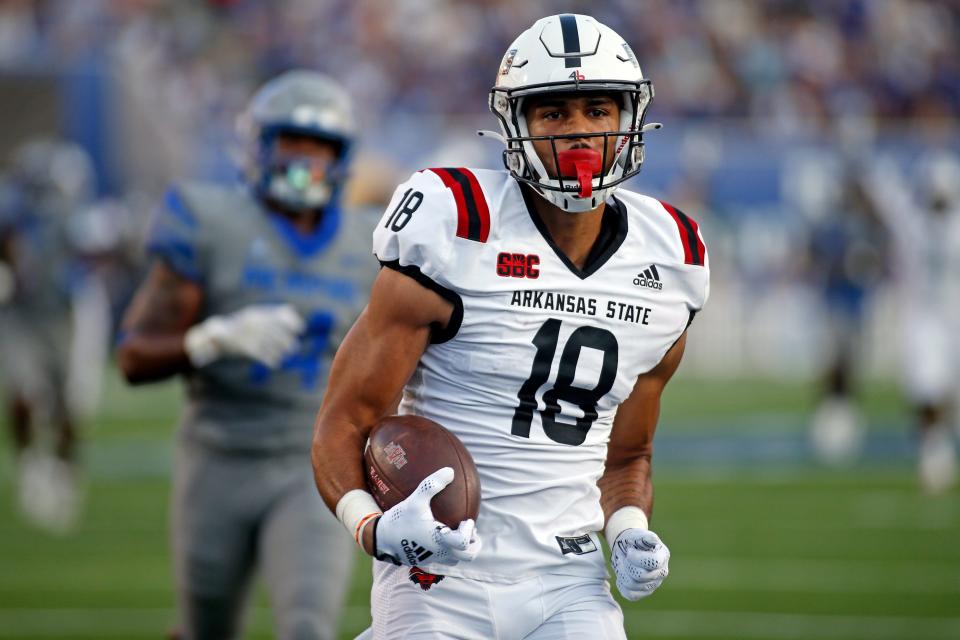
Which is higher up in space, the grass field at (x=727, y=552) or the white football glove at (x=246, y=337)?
the white football glove at (x=246, y=337)

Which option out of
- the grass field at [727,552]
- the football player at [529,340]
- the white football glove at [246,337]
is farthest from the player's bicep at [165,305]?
the grass field at [727,552]

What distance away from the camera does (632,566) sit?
9.58ft

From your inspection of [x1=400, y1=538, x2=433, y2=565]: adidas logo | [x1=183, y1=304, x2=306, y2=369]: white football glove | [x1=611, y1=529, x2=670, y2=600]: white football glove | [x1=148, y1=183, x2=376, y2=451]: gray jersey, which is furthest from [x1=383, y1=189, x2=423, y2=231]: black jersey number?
[x1=148, y1=183, x2=376, y2=451]: gray jersey

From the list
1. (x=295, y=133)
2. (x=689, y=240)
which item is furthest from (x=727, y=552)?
(x=689, y=240)

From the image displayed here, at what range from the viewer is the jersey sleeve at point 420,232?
9.25 ft

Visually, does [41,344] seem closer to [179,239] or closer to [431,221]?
[179,239]

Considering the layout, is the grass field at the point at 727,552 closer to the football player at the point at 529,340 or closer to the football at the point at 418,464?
the football player at the point at 529,340

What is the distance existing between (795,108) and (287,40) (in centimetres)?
611

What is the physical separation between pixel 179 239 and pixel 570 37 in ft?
5.31

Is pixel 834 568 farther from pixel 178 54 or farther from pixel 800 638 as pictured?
pixel 178 54

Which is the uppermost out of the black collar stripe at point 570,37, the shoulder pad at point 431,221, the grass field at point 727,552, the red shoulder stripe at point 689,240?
the black collar stripe at point 570,37

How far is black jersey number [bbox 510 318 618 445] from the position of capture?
9.56ft

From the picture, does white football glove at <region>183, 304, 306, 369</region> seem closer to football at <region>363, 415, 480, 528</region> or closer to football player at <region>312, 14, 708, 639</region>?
football player at <region>312, 14, 708, 639</region>

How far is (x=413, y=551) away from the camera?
2633 mm
